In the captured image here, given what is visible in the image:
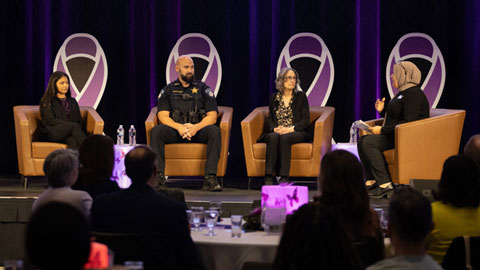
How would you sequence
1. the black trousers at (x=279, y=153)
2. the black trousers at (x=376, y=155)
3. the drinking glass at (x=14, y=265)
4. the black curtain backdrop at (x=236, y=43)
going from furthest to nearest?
1. the black curtain backdrop at (x=236, y=43)
2. the black trousers at (x=279, y=153)
3. the black trousers at (x=376, y=155)
4. the drinking glass at (x=14, y=265)

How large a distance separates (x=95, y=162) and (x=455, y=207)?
1.63 metres

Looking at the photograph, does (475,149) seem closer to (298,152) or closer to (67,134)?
(298,152)

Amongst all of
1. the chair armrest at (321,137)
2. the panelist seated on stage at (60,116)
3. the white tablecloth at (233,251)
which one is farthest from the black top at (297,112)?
the white tablecloth at (233,251)

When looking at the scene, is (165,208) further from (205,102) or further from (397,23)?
(397,23)

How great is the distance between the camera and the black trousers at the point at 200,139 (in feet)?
18.2

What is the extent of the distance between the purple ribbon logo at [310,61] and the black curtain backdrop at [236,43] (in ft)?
0.38

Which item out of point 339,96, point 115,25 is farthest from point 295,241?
point 115,25

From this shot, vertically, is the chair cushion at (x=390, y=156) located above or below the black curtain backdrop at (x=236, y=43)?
below

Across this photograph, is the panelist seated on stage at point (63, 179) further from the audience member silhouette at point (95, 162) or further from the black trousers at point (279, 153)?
the black trousers at point (279, 153)

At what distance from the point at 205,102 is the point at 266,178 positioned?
3.21ft

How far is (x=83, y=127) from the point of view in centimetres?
620

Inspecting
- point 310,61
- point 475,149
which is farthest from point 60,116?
point 475,149

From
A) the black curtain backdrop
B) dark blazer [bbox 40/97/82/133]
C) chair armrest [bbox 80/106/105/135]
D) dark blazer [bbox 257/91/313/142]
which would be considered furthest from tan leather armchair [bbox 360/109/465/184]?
dark blazer [bbox 40/97/82/133]

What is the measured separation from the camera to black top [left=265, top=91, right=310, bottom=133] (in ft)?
19.0
